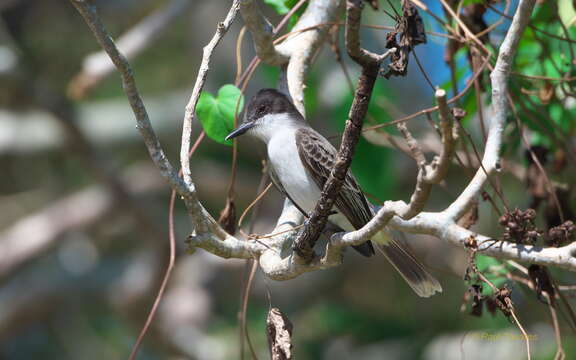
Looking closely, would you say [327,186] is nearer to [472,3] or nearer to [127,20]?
[472,3]

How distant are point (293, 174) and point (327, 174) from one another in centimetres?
18

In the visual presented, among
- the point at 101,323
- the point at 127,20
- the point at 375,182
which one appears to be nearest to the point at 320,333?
the point at 375,182

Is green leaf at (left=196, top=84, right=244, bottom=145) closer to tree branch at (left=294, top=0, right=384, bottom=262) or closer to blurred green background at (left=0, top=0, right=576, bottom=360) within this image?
tree branch at (left=294, top=0, right=384, bottom=262)

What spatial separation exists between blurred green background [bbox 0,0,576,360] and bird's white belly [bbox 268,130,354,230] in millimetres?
2256

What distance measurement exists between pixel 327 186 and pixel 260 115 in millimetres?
1660

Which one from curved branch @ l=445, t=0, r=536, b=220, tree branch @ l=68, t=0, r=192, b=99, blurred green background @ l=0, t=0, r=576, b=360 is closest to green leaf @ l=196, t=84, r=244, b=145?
curved branch @ l=445, t=0, r=536, b=220

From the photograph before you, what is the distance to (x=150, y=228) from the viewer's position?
787 cm

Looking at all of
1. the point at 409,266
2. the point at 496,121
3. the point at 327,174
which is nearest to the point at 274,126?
the point at 327,174

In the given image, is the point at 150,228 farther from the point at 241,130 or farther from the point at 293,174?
the point at 293,174

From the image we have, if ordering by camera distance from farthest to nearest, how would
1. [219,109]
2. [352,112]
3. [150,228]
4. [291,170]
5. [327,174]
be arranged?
1. [150,228]
2. [291,170]
3. [327,174]
4. [219,109]
5. [352,112]

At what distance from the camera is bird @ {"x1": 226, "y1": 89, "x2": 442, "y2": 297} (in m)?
3.54

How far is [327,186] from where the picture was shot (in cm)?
246

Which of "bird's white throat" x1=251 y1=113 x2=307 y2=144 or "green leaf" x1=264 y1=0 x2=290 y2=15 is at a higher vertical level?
"green leaf" x1=264 y1=0 x2=290 y2=15

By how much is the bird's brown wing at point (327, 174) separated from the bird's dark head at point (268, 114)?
0.55 ft
